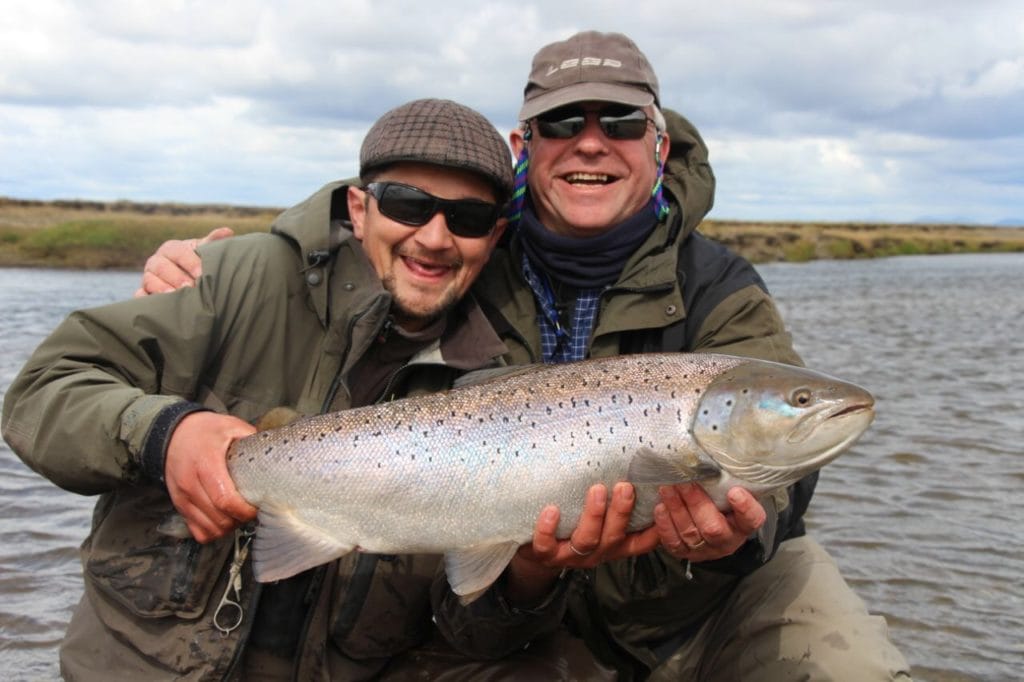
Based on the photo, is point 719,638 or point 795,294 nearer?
point 719,638

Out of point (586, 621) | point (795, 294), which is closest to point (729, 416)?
point (586, 621)

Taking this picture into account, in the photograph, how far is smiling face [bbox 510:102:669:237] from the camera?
383cm

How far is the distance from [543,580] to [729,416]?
914 millimetres

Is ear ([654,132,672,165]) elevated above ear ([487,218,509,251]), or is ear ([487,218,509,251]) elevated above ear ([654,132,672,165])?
ear ([654,132,672,165])

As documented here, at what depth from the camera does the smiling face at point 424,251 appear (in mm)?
3520

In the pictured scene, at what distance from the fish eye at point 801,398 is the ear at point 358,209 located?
169 centimetres

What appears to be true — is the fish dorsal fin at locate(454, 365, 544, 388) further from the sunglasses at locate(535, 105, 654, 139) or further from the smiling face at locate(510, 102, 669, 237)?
the sunglasses at locate(535, 105, 654, 139)

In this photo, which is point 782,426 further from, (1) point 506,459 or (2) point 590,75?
(2) point 590,75

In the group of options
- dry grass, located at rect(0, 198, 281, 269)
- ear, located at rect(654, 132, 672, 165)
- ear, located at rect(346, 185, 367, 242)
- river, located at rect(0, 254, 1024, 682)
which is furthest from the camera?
dry grass, located at rect(0, 198, 281, 269)

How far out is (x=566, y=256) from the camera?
3.82 metres

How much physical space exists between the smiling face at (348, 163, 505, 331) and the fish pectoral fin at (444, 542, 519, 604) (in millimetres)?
934

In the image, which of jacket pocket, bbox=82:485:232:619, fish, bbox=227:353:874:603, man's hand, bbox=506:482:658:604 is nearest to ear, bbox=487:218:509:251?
fish, bbox=227:353:874:603

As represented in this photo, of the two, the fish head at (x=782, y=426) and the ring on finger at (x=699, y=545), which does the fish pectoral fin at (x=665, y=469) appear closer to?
the fish head at (x=782, y=426)

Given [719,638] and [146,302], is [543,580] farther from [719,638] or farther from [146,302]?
[146,302]
